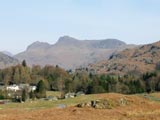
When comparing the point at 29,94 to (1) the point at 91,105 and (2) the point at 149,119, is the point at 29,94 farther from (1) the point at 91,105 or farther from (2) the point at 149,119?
(2) the point at 149,119

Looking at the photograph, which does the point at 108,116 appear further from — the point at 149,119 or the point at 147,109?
the point at 147,109

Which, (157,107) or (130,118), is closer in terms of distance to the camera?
(130,118)

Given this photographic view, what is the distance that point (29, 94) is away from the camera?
607 ft

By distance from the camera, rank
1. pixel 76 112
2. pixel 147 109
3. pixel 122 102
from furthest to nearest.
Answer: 1. pixel 122 102
2. pixel 147 109
3. pixel 76 112

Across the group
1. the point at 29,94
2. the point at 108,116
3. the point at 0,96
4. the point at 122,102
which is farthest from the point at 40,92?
the point at 108,116

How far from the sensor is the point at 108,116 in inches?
2329

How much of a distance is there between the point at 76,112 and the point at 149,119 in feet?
45.7

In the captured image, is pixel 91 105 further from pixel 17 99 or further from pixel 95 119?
pixel 17 99

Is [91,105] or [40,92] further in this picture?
[40,92]

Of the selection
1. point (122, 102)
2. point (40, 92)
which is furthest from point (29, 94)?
point (122, 102)

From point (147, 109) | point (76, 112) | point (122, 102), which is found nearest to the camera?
point (76, 112)

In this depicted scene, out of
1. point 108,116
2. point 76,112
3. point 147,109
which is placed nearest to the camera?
point 108,116

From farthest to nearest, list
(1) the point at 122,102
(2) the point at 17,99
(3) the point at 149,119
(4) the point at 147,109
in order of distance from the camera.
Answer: (2) the point at 17,99
(1) the point at 122,102
(4) the point at 147,109
(3) the point at 149,119

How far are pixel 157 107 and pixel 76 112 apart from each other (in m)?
17.1
